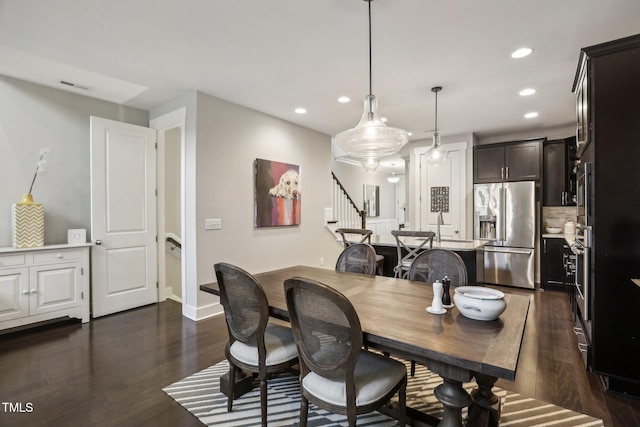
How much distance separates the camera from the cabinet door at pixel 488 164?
17.8 feet

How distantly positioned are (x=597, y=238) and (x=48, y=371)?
425 centimetres

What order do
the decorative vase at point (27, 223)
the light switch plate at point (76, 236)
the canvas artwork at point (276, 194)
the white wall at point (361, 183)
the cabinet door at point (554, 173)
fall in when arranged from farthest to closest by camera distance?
the white wall at point (361, 183)
the cabinet door at point (554, 173)
the canvas artwork at point (276, 194)
the light switch plate at point (76, 236)
the decorative vase at point (27, 223)

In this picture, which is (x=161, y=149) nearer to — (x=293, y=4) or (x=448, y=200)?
(x=293, y=4)

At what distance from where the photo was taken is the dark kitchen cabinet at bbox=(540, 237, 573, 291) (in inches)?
194

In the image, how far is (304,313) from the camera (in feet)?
4.94

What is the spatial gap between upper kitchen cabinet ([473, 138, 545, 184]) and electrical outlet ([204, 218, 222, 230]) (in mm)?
4449

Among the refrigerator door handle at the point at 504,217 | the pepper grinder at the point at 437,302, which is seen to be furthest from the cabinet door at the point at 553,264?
the pepper grinder at the point at 437,302

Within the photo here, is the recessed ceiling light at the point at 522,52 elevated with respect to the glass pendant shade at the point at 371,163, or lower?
elevated

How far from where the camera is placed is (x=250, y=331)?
1.83 metres

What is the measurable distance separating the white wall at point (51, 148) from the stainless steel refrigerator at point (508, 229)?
5.83 metres

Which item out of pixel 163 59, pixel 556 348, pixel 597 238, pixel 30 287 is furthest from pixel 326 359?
pixel 30 287

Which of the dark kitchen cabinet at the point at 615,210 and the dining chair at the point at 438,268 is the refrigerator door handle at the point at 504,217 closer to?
the dark kitchen cabinet at the point at 615,210

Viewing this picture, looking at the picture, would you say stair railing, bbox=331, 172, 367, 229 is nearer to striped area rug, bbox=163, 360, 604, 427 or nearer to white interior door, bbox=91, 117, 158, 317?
white interior door, bbox=91, 117, 158, 317

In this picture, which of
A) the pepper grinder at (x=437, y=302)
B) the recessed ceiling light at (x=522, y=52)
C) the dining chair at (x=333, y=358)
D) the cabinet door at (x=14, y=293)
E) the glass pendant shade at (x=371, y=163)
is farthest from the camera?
the glass pendant shade at (x=371, y=163)
